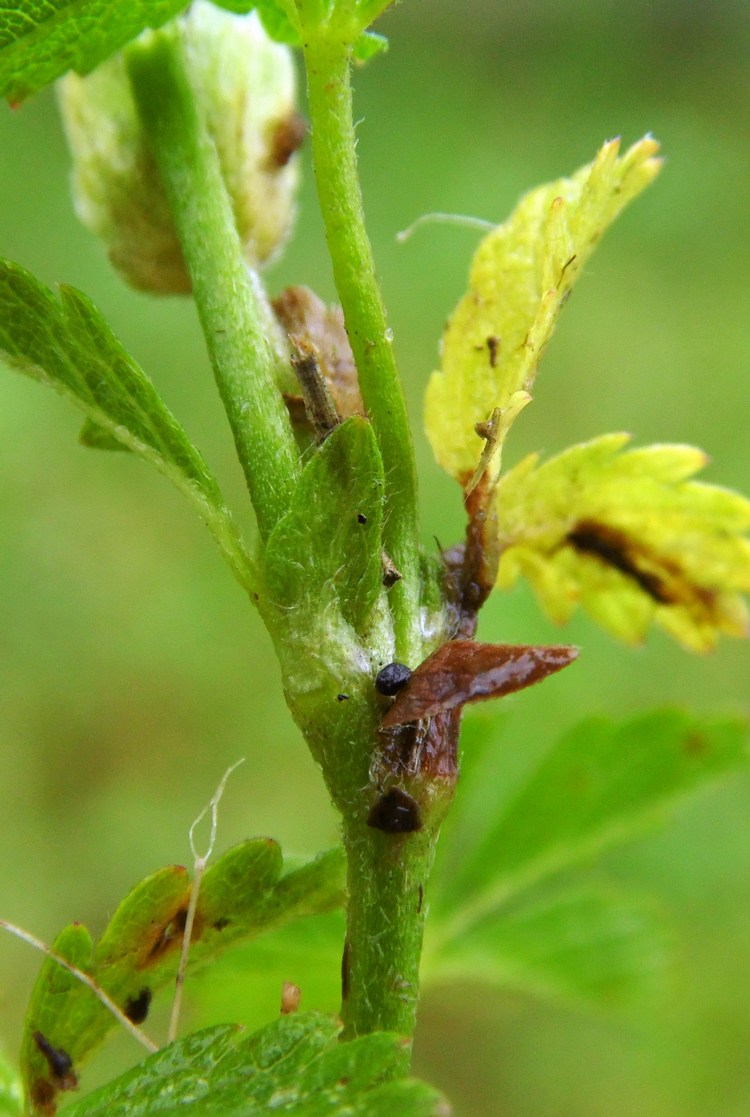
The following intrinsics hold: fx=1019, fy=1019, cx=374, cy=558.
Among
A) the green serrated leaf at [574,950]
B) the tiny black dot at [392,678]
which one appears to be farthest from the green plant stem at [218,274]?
the green serrated leaf at [574,950]

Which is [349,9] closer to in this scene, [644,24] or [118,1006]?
[118,1006]

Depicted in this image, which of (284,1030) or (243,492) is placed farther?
(243,492)

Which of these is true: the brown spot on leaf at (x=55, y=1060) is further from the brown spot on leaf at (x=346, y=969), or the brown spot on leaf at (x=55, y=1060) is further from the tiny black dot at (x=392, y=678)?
the tiny black dot at (x=392, y=678)

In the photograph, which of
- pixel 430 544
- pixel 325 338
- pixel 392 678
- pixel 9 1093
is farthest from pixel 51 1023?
pixel 430 544

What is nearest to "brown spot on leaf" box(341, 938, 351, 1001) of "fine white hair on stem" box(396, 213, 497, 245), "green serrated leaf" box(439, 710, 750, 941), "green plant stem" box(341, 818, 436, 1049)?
"green plant stem" box(341, 818, 436, 1049)

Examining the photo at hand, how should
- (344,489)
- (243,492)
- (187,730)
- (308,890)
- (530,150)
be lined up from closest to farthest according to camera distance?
(344,489), (308,890), (187,730), (243,492), (530,150)

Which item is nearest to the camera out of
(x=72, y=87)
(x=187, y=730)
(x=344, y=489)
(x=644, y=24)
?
(x=344, y=489)

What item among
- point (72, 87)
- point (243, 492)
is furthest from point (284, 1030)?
point (243, 492)
